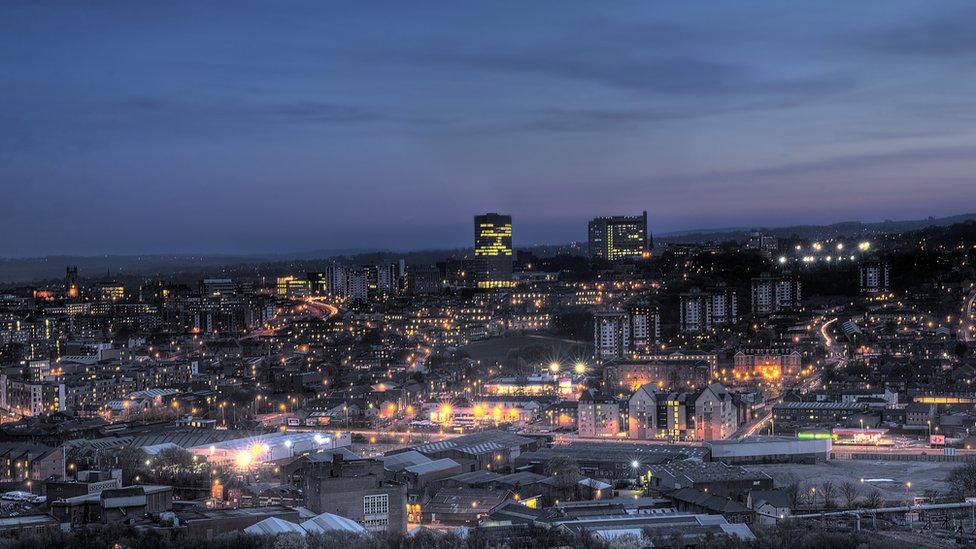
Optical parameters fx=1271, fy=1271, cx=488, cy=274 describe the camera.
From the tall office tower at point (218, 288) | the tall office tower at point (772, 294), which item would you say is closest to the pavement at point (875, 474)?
the tall office tower at point (772, 294)

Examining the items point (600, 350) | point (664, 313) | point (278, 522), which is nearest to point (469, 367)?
point (600, 350)

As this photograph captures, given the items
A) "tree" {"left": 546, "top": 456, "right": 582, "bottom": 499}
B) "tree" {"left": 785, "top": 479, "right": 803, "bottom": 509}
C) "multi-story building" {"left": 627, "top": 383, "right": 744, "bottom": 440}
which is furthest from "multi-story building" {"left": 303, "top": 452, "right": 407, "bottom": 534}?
"multi-story building" {"left": 627, "top": 383, "right": 744, "bottom": 440}

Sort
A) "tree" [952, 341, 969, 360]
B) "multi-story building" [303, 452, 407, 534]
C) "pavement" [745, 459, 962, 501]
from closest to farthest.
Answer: "multi-story building" [303, 452, 407, 534]
"pavement" [745, 459, 962, 501]
"tree" [952, 341, 969, 360]

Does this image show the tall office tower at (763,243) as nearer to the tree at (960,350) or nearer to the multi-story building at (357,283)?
the multi-story building at (357,283)

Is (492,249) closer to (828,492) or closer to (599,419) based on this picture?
(599,419)

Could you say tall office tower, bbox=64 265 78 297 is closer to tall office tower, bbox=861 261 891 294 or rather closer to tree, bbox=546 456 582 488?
tall office tower, bbox=861 261 891 294

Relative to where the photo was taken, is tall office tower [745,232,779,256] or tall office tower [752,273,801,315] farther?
tall office tower [745,232,779,256]
